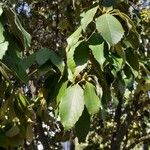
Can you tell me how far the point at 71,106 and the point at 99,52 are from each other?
0.24 meters

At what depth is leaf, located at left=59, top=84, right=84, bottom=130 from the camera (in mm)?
1726

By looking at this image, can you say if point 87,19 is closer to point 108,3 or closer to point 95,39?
point 95,39

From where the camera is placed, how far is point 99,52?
71.4 inches

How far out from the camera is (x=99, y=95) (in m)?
1.87

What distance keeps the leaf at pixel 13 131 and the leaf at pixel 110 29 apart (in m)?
0.60

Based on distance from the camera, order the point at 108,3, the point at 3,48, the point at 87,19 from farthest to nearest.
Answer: the point at 108,3
the point at 87,19
the point at 3,48

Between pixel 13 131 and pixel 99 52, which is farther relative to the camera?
pixel 13 131

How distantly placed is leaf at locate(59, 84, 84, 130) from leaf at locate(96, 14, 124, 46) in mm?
225

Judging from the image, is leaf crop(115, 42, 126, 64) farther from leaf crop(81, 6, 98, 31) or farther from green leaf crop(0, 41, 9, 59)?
green leaf crop(0, 41, 9, 59)

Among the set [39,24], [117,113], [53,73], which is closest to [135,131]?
[117,113]

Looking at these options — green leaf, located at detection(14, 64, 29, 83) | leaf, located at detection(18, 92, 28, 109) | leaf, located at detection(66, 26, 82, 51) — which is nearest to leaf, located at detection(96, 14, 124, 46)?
leaf, located at detection(66, 26, 82, 51)

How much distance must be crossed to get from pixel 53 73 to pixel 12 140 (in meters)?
0.34

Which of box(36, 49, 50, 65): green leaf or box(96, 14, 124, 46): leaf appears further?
box(36, 49, 50, 65): green leaf

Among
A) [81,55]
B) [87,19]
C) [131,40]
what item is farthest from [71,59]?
[131,40]
